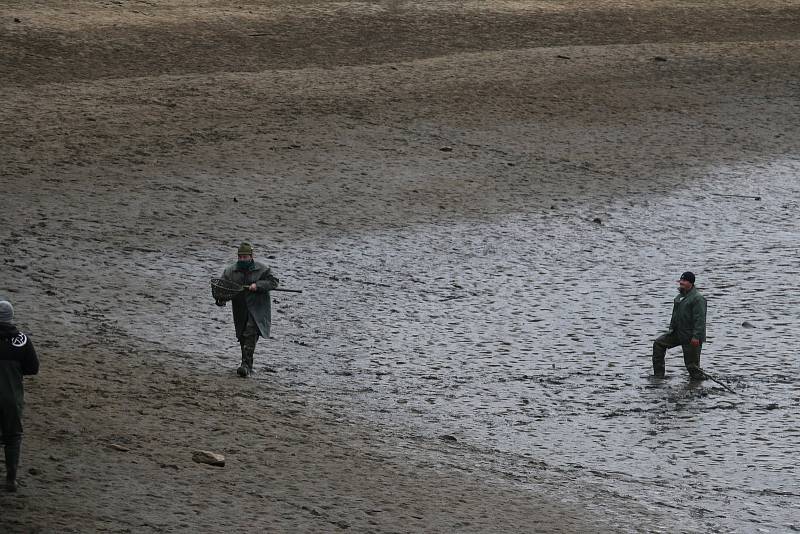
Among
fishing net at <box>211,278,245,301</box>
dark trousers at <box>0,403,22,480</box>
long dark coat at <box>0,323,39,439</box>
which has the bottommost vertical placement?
dark trousers at <box>0,403,22,480</box>

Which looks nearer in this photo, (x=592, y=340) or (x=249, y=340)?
(x=249, y=340)

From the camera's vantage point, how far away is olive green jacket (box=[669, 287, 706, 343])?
14.0 metres

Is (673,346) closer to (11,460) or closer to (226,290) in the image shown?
(226,290)

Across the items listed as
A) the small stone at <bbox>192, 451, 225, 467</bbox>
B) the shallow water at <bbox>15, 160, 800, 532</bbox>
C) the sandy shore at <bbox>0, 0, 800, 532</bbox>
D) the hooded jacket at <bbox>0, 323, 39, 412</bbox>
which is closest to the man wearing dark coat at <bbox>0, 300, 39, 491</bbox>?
the hooded jacket at <bbox>0, 323, 39, 412</bbox>

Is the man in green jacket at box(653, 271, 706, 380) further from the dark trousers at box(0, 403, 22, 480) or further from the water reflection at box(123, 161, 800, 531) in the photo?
the dark trousers at box(0, 403, 22, 480)

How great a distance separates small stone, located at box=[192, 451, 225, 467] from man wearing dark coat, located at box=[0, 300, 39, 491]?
1.42 metres

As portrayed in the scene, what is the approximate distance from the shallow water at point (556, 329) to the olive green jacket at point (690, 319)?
50 centimetres

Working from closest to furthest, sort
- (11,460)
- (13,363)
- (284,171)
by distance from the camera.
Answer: (11,460) < (13,363) < (284,171)

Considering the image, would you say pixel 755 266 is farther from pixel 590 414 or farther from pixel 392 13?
pixel 392 13

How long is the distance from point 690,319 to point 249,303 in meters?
4.51

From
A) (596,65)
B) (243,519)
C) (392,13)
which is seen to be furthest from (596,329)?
(392,13)

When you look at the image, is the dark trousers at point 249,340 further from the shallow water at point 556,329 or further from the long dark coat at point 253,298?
the shallow water at point 556,329

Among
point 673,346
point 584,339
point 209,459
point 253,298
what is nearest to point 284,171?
point 584,339

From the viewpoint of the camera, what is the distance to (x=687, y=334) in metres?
14.1
